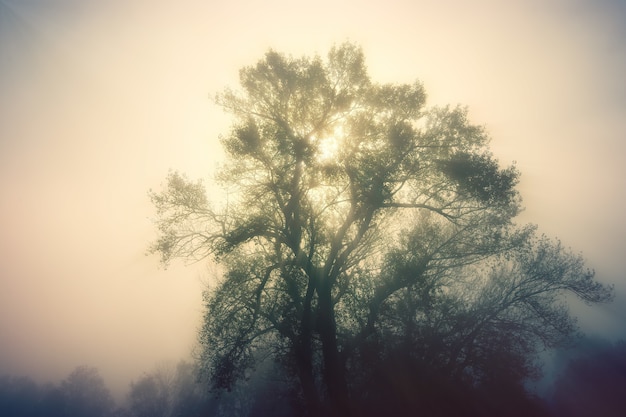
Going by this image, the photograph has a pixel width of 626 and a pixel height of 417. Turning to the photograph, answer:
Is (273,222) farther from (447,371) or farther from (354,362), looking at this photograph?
(447,371)

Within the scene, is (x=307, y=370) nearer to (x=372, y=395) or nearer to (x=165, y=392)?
(x=372, y=395)

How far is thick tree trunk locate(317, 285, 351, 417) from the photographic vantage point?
13680 millimetres

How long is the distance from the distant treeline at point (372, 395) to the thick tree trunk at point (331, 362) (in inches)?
251

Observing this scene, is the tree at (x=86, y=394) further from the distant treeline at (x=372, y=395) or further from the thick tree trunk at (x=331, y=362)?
the thick tree trunk at (x=331, y=362)

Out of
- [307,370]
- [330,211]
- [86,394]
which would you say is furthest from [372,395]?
[86,394]

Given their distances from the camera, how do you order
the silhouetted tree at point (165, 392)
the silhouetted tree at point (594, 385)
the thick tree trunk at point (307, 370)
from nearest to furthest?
the thick tree trunk at point (307, 370), the silhouetted tree at point (594, 385), the silhouetted tree at point (165, 392)

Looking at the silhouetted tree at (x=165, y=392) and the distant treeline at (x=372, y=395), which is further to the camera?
the silhouetted tree at (x=165, y=392)

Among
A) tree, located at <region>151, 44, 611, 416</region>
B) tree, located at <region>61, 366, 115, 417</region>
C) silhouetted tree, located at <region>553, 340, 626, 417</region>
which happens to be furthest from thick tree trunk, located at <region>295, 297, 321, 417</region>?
tree, located at <region>61, 366, 115, 417</region>

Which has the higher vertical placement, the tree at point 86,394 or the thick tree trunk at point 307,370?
the tree at point 86,394

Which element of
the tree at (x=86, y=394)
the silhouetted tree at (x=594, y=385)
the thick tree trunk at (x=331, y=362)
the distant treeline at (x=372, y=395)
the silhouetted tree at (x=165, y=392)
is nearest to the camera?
the thick tree trunk at (x=331, y=362)

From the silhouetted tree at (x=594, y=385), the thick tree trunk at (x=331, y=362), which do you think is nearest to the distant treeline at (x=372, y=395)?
the silhouetted tree at (x=594, y=385)

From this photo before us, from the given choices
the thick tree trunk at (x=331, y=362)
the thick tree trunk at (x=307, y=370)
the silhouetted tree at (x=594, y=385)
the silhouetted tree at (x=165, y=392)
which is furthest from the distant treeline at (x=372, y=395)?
the thick tree trunk at (x=331, y=362)

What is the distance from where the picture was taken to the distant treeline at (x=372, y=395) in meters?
19.8

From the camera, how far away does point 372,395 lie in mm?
20547
